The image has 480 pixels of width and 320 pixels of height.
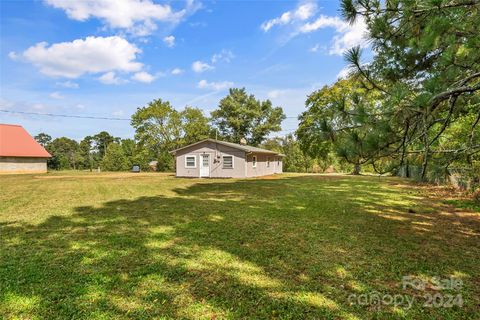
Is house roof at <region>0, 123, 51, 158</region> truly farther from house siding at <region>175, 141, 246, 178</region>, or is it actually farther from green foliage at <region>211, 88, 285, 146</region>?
green foliage at <region>211, 88, 285, 146</region>

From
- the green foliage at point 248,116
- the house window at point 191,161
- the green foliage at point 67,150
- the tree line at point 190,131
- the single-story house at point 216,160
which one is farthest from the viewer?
the green foliage at point 67,150

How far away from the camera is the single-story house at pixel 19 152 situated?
83.4 ft

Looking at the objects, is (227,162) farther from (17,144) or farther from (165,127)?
(17,144)

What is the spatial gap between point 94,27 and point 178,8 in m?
8.39

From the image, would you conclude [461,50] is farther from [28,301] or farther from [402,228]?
[28,301]

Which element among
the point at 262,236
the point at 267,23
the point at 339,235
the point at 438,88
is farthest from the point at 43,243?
the point at 267,23

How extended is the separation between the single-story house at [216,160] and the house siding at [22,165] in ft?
58.1

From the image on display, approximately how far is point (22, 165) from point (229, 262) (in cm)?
3209

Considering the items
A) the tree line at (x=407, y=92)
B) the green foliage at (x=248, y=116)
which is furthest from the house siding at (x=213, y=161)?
the green foliage at (x=248, y=116)

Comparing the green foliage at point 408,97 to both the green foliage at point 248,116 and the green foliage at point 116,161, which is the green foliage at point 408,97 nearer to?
the green foliage at point 248,116

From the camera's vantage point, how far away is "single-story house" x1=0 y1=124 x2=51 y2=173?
25406mm

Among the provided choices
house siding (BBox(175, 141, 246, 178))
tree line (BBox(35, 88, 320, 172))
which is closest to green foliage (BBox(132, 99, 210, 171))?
Answer: tree line (BBox(35, 88, 320, 172))

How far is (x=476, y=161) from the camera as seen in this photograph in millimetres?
7223

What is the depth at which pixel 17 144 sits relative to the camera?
88.1ft
